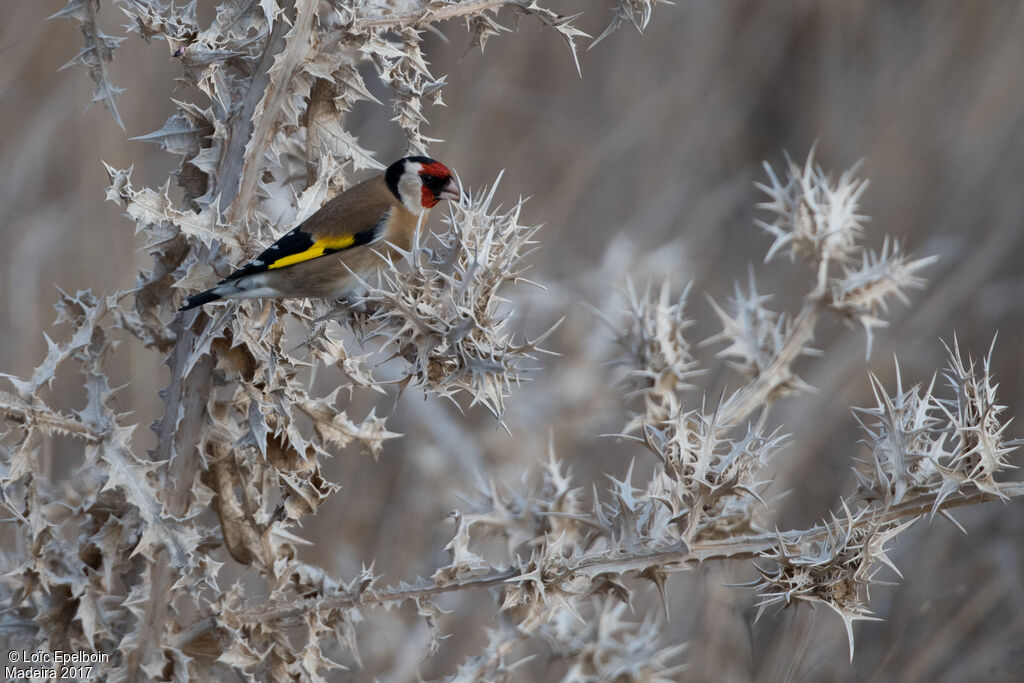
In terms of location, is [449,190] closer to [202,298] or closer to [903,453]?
[202,298]

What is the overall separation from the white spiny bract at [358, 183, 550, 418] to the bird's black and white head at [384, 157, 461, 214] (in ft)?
3.09

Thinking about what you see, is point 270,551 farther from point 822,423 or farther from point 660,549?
point 822,423

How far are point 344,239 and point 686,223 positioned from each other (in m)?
3.20

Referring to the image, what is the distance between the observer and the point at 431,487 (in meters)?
4.09

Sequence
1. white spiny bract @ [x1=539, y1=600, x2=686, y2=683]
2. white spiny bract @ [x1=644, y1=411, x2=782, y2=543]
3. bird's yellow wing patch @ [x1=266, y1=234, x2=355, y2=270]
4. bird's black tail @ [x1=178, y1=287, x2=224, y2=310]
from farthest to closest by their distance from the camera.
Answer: white spiny bract @ [x1=539, y1=600, x2=686, y2=683] → bird's yellow wing patch @ [x1=266, y1=234, x2=355, y2=270] → bird's black tail @ [x1=178, y1=287, x2=224, y2=310] → white spiny bract @ [x1=644, y1=411, x2=782, y2=543]

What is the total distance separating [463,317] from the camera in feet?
6.25

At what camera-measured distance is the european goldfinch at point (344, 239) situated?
219 centimetres

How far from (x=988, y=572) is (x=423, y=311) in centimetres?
330

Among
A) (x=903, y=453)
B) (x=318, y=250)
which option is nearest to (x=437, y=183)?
(x=318, y=250)

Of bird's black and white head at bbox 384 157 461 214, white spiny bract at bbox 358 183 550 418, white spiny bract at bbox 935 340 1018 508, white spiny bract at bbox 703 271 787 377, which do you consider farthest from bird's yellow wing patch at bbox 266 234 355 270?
white spiny bract at bbox 935 340 1018 508

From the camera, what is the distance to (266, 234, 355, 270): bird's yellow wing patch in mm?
2281

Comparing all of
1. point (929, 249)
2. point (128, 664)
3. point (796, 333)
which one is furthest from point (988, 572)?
point (128, 664)

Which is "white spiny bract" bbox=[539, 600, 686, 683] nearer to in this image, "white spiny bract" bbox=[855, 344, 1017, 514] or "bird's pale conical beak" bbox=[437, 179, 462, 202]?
"white spiny bract" bbox=[855, 344, 1017, 514]

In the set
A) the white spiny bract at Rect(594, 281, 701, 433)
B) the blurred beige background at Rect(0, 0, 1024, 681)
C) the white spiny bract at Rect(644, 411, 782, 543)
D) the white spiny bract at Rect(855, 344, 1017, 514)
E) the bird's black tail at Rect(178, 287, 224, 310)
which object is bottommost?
the blurred beige background at Rect(0, 0, 1024, 681)
